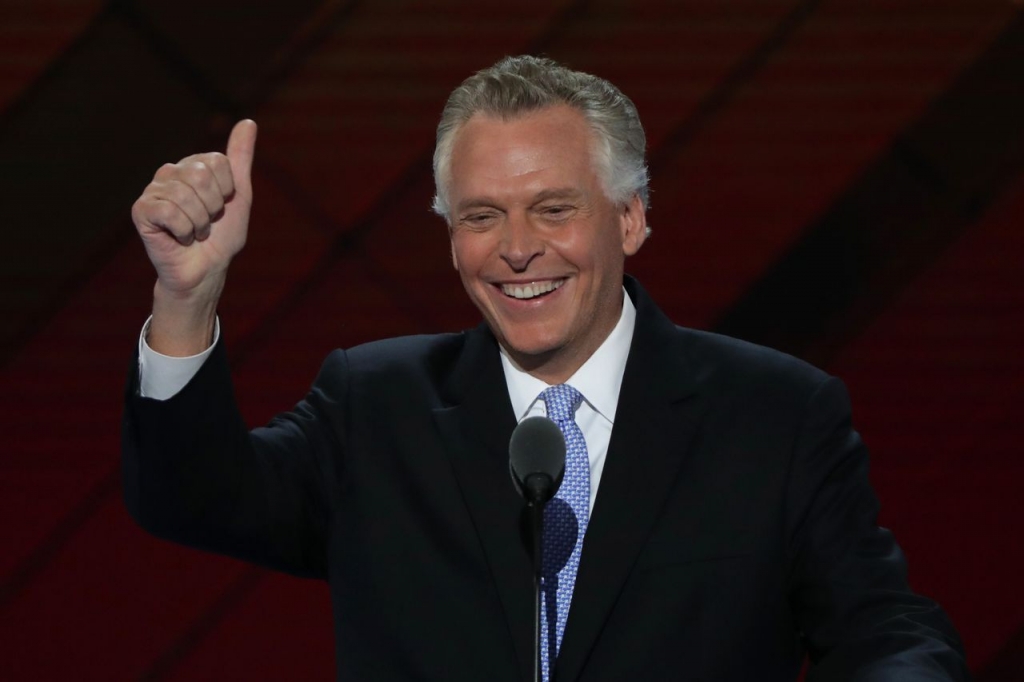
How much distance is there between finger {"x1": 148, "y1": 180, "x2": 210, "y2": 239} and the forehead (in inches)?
17.6

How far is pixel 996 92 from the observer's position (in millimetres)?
3264

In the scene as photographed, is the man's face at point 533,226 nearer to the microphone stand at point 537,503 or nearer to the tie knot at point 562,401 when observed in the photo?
the tie knot at point 562,401

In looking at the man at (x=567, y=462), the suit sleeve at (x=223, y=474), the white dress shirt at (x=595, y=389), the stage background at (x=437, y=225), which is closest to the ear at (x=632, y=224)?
the man at (x=567, y=462)

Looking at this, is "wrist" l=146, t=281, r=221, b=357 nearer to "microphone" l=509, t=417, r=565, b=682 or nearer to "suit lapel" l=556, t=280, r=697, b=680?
"microphone" l=509, t=417, r=565, b=682

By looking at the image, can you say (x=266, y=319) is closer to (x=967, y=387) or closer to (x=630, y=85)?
(x=630, y=85)

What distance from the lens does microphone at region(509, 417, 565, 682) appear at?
1343 millimetres

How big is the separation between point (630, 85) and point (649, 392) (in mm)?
1649

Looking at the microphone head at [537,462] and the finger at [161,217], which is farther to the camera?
the finger at [161,217]

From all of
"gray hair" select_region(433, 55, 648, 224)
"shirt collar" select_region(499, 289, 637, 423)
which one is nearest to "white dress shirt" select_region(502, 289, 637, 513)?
"shirt collar" select_region(499, 289, 637, 423)

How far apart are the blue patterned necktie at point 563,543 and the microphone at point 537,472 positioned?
0.95 feet

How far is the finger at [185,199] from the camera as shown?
4.81 ft

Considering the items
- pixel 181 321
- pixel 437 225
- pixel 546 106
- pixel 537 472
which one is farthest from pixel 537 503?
pixel 437 225

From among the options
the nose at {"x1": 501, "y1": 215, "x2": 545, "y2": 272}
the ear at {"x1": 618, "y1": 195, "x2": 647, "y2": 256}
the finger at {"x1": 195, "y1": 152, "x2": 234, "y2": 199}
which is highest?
the ear at {"x1": 618, "y1": 195, "x2": 647, "y2": 256}

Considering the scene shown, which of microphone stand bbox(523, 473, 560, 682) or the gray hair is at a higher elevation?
the gray hair
